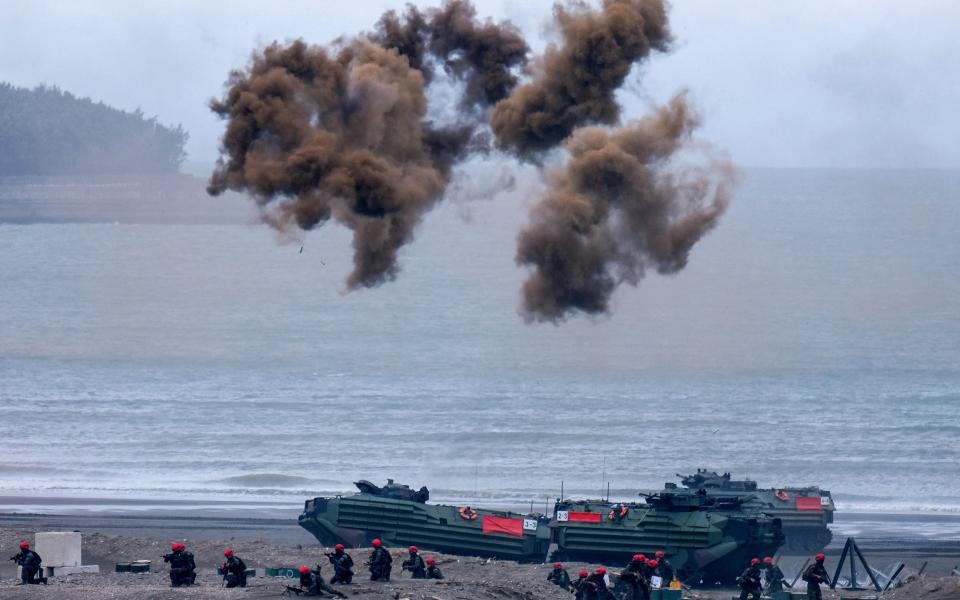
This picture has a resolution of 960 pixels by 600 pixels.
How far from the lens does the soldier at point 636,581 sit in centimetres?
2831

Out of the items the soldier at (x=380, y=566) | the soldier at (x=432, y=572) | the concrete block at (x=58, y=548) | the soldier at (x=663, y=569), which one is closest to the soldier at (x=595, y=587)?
the soldier at (x=380, y=566)

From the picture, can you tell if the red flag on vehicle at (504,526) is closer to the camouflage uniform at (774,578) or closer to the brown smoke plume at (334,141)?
the camouflage uniform at (774,578)

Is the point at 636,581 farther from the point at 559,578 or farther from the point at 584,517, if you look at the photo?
the point at 584,517

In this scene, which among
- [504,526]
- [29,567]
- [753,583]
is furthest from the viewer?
[504,526]

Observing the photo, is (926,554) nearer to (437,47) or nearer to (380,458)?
(437,47)

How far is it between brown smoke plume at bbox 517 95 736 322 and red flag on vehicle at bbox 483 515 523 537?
8.70 metres

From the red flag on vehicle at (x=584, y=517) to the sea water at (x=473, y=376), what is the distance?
578 cm

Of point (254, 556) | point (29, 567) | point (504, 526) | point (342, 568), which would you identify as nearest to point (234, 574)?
point (342, 568)

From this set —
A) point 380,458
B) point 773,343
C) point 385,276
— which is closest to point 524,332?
point 773,343

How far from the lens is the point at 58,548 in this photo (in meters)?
33.2

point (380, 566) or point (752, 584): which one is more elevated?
point (380, 566)

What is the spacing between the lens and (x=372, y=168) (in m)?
30.0

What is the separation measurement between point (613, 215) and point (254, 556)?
1373cm

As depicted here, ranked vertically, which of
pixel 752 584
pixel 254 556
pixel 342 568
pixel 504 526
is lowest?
pixel 752 584
